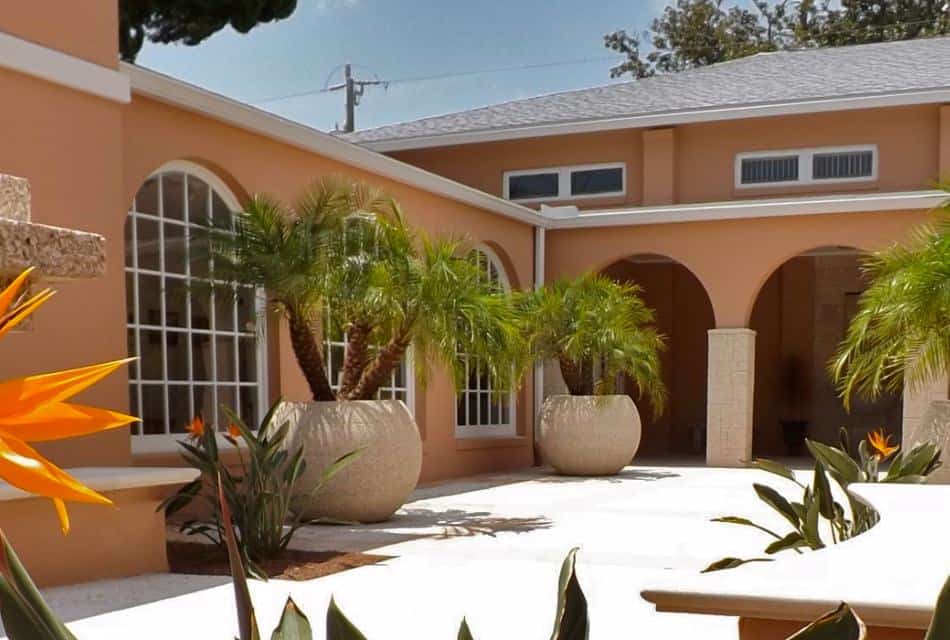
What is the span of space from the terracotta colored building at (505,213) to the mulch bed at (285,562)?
1.39 ft

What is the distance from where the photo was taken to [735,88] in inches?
677

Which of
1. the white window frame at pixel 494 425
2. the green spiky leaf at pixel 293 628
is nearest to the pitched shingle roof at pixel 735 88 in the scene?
the white window frame at pixel 494 425

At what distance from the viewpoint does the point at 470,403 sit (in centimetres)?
1458

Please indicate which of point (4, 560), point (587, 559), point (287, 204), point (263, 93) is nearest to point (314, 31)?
point (263, 93)

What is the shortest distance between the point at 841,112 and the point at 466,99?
37661mm

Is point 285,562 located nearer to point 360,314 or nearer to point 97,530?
point 97,530

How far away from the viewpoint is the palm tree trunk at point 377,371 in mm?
8672

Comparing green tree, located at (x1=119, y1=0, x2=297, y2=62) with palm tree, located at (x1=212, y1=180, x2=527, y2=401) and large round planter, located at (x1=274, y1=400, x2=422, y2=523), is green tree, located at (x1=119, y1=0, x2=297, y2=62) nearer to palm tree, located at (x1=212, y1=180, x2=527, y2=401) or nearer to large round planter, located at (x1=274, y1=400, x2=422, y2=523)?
palm tree, located at (x1=212, y1=180, x2=527, y2=401)

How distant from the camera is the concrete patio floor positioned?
5133 mm

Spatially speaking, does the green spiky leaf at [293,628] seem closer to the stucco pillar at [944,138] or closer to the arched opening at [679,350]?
the stucco pillar at [944,138]

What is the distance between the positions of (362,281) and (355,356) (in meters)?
1.11

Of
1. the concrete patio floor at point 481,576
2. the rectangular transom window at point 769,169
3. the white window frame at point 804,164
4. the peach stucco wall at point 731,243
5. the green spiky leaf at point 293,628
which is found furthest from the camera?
the rectangular transom window at point 769,169

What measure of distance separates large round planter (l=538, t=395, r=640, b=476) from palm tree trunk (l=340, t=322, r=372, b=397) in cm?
489

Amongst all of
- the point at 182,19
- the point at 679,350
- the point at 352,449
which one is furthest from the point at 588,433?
the point at 182,19
